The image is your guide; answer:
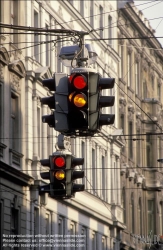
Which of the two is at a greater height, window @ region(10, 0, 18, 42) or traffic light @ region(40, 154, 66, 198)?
window @ region(10, 0, 18, 42)

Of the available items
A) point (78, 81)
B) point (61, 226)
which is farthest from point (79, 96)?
point (61, 226)

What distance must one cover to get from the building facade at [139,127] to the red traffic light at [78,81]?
38.2 meters

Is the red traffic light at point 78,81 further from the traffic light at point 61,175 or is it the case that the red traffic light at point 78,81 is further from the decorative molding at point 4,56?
the decorative molding at point 4,56

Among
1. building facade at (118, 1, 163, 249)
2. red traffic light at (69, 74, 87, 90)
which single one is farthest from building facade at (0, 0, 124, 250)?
red traffic light at (69, 74, 87, 90)

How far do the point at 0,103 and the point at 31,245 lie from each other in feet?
17.2

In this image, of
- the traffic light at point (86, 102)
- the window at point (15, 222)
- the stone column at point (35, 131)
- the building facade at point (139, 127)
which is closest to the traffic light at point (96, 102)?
the traffic light at point (86, 102)

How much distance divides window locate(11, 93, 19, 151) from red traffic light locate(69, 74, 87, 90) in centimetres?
2168

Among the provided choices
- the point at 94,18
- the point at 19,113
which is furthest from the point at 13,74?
the point at 94,18

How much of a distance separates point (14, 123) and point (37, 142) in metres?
2.22

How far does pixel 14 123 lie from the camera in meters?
39.1

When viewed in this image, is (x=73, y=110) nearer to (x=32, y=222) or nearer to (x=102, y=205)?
(x=32, y=222)

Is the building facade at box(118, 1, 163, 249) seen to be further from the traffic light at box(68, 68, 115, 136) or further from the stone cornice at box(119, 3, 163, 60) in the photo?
the traffic light at box(68, 68, 115, 136)

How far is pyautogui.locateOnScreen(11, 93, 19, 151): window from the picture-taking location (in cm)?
3891

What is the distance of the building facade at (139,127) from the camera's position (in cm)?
5672
